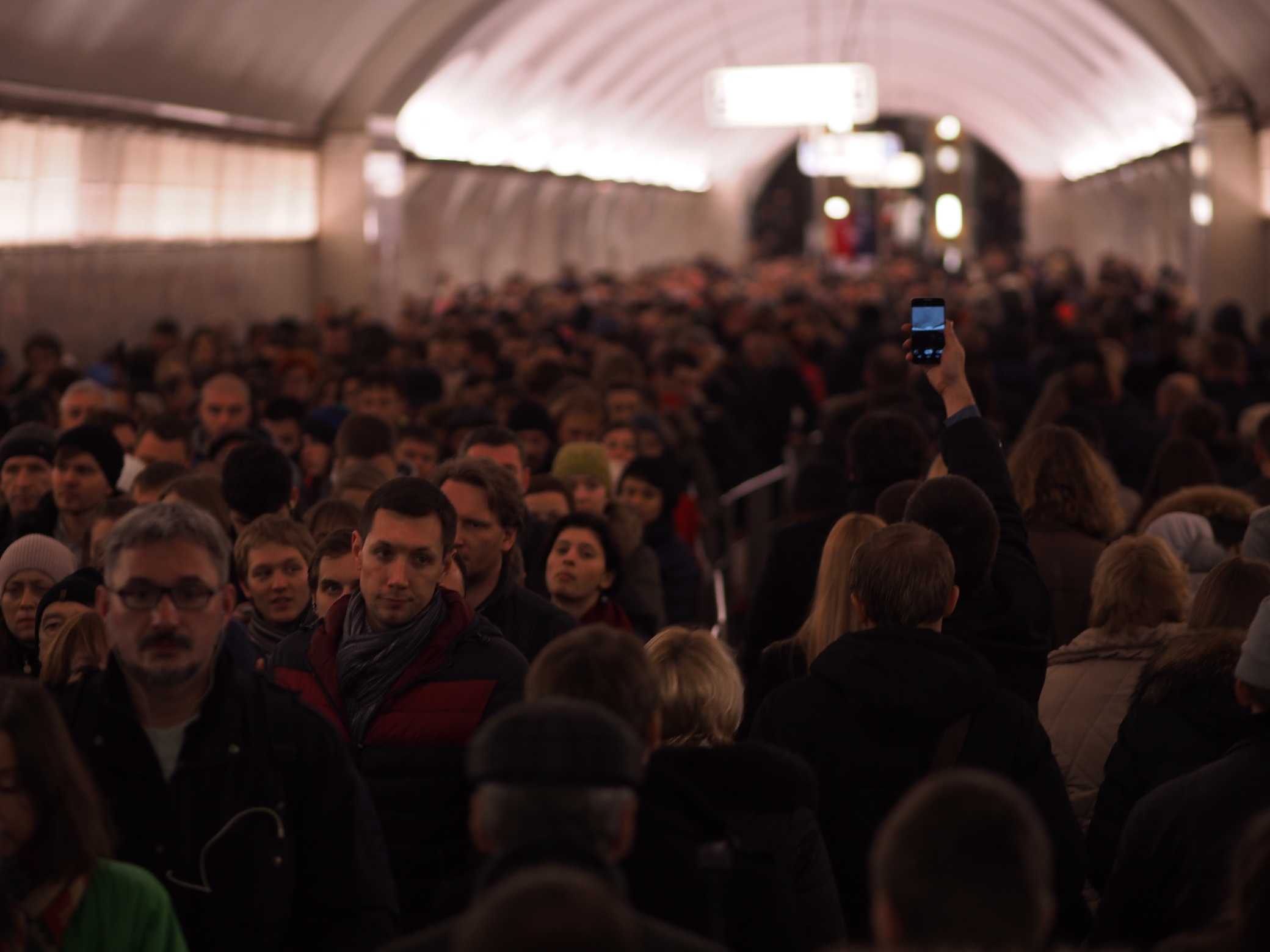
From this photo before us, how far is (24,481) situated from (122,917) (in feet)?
18.3

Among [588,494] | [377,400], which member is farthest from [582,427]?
[588,494]

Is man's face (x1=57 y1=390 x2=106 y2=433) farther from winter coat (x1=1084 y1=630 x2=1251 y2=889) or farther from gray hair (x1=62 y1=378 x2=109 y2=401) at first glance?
winter coat (x1=1084 y1=630 x2=1251 y2=889)

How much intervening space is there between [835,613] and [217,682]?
2.41 meters

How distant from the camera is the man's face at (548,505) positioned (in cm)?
876

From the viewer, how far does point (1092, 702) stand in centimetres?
646

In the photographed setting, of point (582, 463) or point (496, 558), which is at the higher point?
point (582, 463)

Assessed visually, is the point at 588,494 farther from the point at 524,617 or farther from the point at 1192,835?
the point at 1192,835

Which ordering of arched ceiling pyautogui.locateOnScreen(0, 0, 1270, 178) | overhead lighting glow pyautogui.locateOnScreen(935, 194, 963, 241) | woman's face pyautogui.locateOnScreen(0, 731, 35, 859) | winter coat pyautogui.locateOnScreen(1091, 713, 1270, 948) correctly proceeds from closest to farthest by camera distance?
woman's face pyautogui.locateOnScreen(0, 731, 35, 859) → winter coat pyautogui.locateOnScreen(1091, 713, 1270, 948) → arched ceiling pyautogui.locateOnScreen(0, 0, 1270, 178) → overhead lighting glow pyautogui.locateOnScreen(935, 194, 963, 241)

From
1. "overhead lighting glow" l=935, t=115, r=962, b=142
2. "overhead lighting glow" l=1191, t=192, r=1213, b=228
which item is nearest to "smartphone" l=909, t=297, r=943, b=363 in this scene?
"overhead lighting glow" l=1191, t=192, r=1213, b=228

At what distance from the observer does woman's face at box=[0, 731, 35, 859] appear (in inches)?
148

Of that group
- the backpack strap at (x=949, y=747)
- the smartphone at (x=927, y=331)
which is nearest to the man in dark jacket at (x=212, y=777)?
the backpack strap at (x=949, y=747)

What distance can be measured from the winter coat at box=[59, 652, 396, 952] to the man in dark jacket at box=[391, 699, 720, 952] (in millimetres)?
878

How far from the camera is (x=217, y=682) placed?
14.0ft

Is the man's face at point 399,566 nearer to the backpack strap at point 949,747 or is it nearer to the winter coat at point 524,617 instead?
the winter coat at point 524,617
